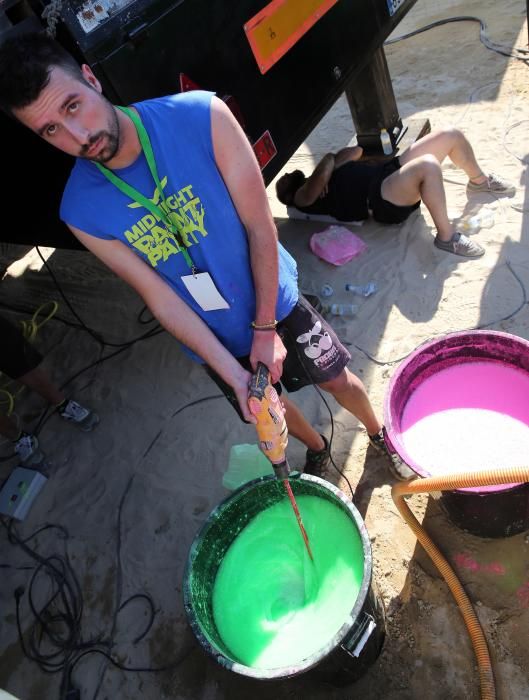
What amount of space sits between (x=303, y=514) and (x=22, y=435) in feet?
7.30

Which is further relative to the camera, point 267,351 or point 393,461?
point 393,461

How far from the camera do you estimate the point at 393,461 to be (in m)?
2.06

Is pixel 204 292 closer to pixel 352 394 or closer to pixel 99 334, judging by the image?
pixel 352 394

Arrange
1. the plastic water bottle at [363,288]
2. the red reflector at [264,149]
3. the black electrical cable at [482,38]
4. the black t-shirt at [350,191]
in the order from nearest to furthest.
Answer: the red reflector at [264,149], the plastic water bottle at [363,288], the black t-shirt at [350,191], the black electrical cable at [482,38]

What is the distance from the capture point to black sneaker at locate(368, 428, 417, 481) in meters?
1.96

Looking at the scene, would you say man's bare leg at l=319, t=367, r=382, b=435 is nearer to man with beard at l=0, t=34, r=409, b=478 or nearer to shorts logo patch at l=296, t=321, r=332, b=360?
shorts logo patch at l=296, t=321, r=332, b=360

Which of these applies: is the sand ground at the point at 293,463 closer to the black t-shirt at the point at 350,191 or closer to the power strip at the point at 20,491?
the power strip at the point at 20,491

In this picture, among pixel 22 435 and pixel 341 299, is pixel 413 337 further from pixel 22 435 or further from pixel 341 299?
pixel 22 435

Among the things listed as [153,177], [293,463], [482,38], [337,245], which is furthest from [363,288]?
[482,38]

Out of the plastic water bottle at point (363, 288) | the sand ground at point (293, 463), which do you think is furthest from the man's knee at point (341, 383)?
the plastic water bottle at point (363, 288)

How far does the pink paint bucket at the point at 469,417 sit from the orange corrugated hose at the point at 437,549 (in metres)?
0.11

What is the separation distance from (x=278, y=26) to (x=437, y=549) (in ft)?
8.56

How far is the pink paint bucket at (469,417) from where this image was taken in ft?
6.43

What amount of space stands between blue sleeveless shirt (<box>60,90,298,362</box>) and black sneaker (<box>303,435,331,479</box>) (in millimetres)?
1128
